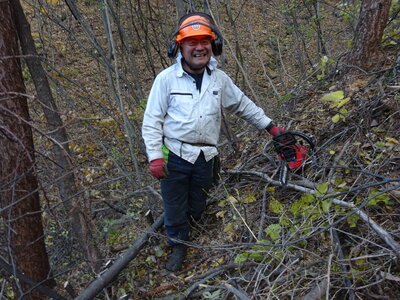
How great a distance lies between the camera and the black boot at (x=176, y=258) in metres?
3.51

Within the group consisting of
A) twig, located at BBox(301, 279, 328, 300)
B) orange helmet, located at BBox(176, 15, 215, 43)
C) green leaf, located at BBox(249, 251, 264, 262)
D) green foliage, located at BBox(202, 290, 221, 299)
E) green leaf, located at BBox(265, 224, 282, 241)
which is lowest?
green foliage, located at BBox(202, 290, 221, 299)

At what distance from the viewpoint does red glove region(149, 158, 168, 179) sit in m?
3.00

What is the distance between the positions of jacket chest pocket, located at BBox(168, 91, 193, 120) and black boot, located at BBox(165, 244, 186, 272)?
1.33 m

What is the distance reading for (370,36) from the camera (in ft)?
12.5

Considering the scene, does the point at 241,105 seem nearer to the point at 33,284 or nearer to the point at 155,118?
the point at 155,118

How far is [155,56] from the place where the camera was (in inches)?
439

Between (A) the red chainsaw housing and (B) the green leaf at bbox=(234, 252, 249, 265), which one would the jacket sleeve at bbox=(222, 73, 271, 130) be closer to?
(A) the red chainsaw housing

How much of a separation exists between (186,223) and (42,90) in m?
2.37

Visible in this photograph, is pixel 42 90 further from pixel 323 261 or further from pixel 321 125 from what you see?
pixel 323 261

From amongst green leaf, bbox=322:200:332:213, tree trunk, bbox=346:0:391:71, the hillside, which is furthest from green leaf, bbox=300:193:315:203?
tree trunk, bbox=346:0:391:71

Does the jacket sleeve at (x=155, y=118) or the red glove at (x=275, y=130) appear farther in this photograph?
the red glove at (x=275, y=130)

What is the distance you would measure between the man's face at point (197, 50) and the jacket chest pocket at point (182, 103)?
26cm

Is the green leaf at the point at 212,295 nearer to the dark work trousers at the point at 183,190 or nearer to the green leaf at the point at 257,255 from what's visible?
the green leaf at the point at 257,255

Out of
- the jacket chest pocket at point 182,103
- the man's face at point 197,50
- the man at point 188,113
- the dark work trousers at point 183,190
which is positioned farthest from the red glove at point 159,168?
the man's face at point 197,50
